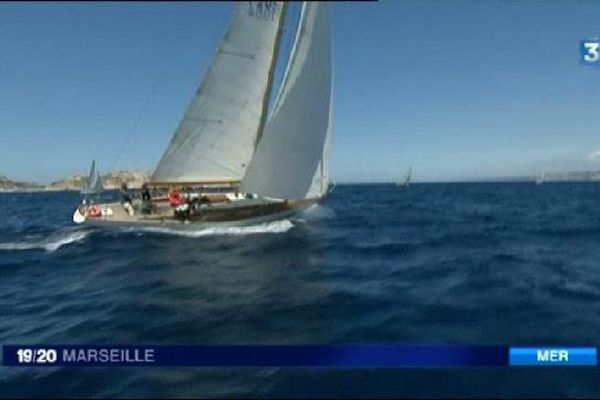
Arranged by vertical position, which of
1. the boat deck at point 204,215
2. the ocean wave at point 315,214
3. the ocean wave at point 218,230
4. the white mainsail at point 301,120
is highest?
the white mainsail at point 301,120

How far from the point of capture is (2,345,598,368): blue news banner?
4383 millimetres

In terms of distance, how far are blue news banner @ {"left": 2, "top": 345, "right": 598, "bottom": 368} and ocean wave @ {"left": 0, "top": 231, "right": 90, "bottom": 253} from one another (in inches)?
709

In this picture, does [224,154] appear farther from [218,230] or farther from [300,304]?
[300,304]

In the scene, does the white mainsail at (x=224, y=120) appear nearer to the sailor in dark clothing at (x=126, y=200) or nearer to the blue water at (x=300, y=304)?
the sailor in dark clothing at (x=126, y=200)

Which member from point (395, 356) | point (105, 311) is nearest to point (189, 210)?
point (105, 311)

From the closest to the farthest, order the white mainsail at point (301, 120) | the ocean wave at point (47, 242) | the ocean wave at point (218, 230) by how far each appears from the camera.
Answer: the white mainsail at point (301, 120), the ocean wave at point (47, 242), the ocean wave at point (218, 230)

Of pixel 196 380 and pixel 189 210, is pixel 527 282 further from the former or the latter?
pixel 189 210

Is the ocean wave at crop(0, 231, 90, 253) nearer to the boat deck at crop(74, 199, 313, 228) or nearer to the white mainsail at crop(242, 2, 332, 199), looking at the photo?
the boat deck at crop(74, 199, 313, 228)

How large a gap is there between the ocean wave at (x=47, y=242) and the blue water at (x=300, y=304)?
0.29 meters

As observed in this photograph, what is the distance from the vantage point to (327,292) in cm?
1148

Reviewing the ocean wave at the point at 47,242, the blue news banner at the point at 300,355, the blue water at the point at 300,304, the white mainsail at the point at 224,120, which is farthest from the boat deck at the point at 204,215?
the blue news banner at the point at 300,355

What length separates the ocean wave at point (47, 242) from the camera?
21.1m

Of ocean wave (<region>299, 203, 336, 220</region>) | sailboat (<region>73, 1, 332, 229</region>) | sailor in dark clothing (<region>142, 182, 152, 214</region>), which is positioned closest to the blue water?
sailboat (<region>73, 1, 332, 229</region>)

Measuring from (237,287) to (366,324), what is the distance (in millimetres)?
4781
